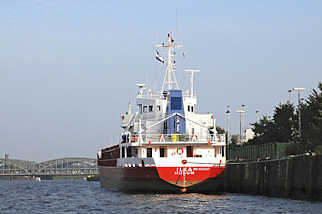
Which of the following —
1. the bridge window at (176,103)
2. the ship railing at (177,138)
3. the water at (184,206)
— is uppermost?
the bridge window at (176,103)

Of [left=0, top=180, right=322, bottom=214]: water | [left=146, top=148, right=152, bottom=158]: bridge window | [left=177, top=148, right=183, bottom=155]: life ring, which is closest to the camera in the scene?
[left=0, top=180, right=322, bottom=214]: water

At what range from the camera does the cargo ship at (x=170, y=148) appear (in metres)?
53.5

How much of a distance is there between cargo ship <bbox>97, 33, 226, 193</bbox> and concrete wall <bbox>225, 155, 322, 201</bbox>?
3.95m

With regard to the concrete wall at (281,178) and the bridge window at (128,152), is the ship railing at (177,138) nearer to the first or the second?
the bridge window at (128,152)

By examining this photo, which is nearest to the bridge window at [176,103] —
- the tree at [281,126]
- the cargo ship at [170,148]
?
the cargo ship at [170,148]

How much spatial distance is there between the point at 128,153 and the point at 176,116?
230 inches

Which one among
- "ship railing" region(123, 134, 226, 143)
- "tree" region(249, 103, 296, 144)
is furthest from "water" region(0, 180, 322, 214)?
"tree" region(249, 103, 296, 144)

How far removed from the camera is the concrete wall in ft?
144

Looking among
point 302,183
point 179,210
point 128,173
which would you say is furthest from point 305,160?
point 128,173

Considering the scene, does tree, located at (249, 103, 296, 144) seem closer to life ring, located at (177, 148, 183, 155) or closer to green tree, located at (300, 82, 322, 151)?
green tree, located at (300, 82, 322, 151)

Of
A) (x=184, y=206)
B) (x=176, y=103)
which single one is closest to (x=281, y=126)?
(x=176, y=103)

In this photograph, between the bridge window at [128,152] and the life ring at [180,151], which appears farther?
the bridge window at [128,152]

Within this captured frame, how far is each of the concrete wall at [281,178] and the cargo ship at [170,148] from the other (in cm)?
395

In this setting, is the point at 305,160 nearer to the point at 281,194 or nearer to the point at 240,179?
the point at 281,194
